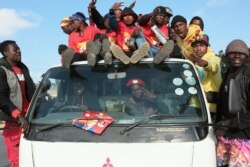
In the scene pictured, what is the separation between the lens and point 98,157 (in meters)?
3.37

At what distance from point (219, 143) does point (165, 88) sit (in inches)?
29.5

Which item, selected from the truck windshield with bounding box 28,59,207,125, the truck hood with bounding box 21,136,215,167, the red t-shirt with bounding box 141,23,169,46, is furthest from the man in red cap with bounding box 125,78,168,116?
→ the red t-shirt with bounding box 141,23,169,46

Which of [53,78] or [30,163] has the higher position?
[53,78]

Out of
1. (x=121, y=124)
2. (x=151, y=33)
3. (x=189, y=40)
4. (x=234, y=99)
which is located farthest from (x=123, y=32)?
(x=234, y=99)

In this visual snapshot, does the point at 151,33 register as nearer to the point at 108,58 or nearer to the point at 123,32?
the point at 123,32

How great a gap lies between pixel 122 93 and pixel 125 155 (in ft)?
2.68

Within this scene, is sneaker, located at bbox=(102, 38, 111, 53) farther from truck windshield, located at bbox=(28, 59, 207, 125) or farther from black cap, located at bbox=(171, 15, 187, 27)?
black cap, located at bbox=(171, 15, 187, 27)

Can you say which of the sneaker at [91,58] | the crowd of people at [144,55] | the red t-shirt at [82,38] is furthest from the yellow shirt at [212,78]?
the red t-shirt at [82,38]

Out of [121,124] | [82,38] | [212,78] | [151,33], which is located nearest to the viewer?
[121,124]

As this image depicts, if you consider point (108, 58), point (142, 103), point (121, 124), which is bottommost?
point (121, 124)

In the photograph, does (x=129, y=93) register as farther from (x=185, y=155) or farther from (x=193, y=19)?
(x=193, y=19)

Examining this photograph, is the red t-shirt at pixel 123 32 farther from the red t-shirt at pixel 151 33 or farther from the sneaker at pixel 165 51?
the sneaker at pixel 165 51

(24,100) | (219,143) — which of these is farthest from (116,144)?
(24,100)

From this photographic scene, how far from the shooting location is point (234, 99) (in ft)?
11.5
